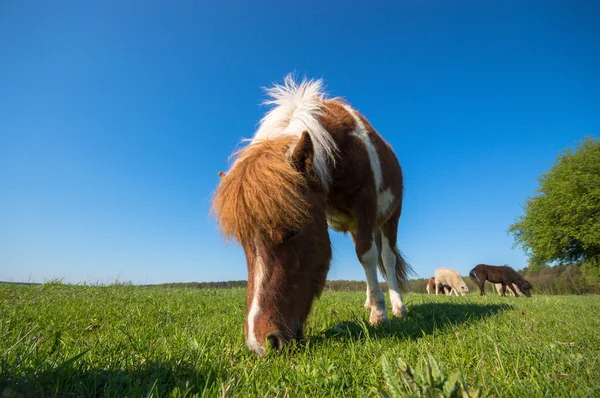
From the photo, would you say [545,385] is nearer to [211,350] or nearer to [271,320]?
[271,320]

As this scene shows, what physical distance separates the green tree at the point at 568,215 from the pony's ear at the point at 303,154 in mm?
27872

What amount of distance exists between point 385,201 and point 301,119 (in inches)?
86.9

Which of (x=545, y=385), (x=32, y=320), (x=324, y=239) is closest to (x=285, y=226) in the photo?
(x=324, y=239)

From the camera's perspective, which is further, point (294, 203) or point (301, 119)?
point (301, 119)

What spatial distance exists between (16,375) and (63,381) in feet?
0.63

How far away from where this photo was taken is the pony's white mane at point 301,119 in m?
3.41

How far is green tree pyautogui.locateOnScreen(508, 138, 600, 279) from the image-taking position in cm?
2275

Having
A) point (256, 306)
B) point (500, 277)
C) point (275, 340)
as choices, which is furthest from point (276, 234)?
point (500, 277)

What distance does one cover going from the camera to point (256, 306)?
7.56 feet

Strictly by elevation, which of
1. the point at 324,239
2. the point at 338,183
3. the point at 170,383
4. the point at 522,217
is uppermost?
the point at 522,217

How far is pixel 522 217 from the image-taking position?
28.0 m

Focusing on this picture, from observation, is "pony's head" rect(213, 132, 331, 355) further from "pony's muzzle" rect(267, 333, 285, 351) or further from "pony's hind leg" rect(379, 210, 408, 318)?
"pony's hind leg" rect(379, 210, 408, 318)

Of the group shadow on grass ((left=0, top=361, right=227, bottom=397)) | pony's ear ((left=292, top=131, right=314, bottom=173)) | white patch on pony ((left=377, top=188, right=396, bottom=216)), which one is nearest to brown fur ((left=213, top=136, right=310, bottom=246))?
pony's ear ((left=292, top=131, right=314, bottom=173))

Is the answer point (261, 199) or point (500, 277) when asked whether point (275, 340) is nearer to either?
point (261, 199)
